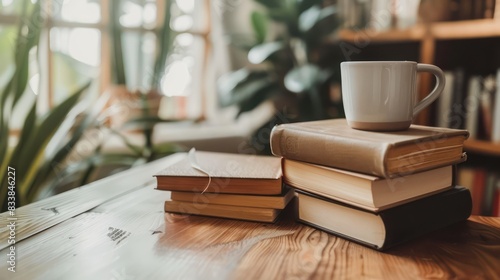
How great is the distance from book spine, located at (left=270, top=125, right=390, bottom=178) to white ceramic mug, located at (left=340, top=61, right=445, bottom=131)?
65 mm

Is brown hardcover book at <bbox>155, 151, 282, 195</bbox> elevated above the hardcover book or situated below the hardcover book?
above

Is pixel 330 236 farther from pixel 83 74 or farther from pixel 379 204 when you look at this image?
pixel 83 74

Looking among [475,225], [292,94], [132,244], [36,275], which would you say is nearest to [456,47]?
[292,94]

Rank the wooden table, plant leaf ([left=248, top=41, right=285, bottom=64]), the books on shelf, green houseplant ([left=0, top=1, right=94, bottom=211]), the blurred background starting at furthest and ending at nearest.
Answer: plant leaf ([left=248, top=41, right=285, bottom=64]) < the books on shelf < the blurred background < green houseplant ([left=0, top=1, right=94, bottom=211]) < the wooden table

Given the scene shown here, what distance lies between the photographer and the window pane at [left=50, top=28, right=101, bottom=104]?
1808 mm

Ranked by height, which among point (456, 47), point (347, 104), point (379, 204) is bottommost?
point (379, 204)

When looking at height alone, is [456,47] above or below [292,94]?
above

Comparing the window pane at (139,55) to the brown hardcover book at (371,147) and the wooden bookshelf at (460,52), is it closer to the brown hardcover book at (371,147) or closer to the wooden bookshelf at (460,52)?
the wooden bookshelf at (460,52)

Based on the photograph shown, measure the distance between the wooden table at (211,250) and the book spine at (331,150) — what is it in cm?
10

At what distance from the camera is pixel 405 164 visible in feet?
1.70

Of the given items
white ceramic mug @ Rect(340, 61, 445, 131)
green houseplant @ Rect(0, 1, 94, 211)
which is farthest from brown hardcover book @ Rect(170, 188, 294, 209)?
green houseplant @ Rect(0, 1, 94, 211)

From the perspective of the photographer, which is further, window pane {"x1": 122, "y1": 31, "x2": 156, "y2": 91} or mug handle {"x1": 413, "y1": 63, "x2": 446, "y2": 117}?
window pane {"x1": 122, "y1": 31, "x2": 156, "y2": 91}

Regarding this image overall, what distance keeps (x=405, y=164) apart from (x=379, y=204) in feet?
0.17

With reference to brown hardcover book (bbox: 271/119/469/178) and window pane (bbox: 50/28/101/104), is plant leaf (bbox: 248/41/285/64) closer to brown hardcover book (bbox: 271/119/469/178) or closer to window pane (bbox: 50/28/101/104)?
window pane (bbox: 50/28/101/104)
